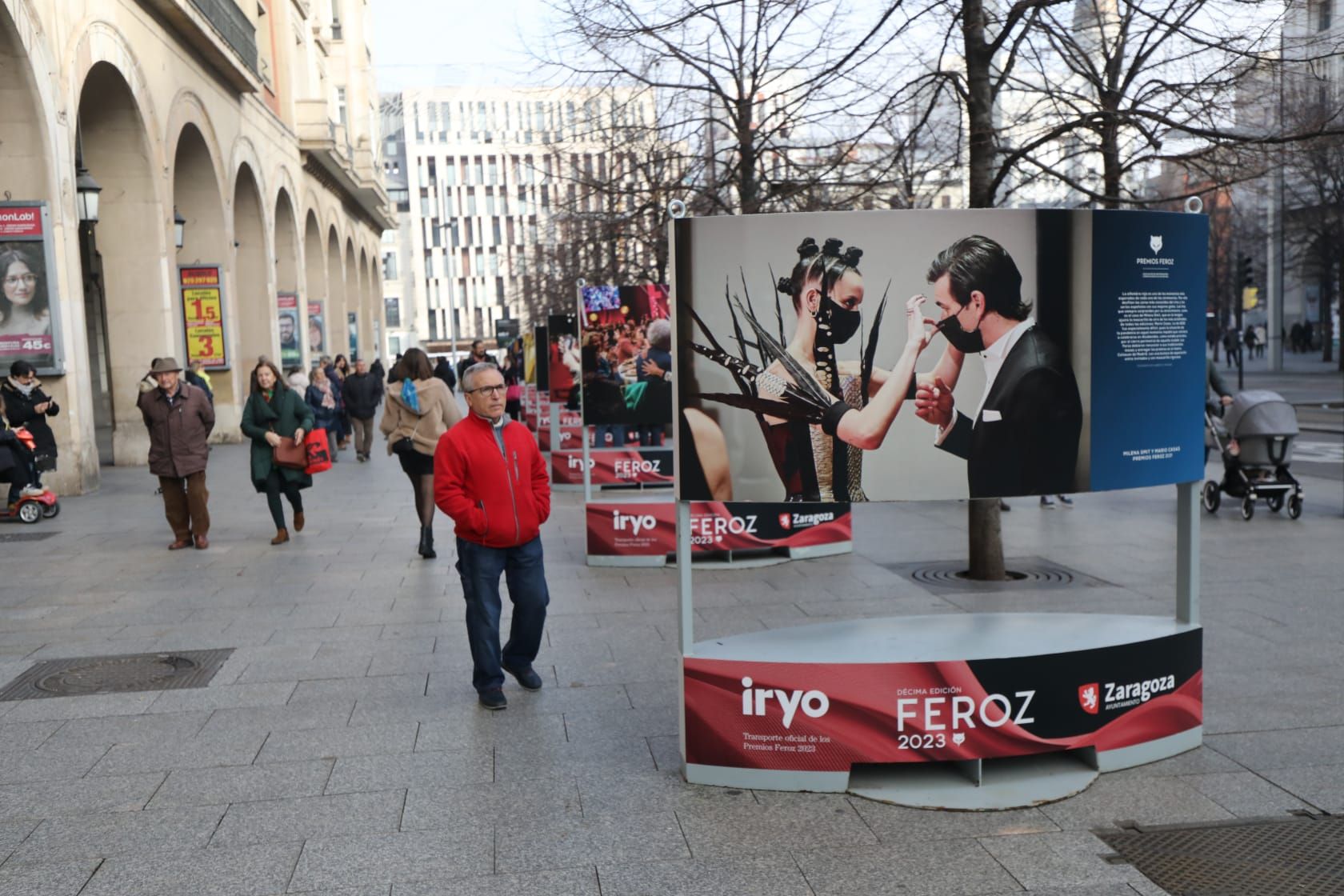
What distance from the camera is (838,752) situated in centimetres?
537

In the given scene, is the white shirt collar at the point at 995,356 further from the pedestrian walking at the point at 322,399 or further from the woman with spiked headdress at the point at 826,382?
the pedestrian walking at the point at 322,399

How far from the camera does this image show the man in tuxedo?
17.4 ft

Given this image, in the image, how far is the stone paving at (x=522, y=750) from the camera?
4641 mm

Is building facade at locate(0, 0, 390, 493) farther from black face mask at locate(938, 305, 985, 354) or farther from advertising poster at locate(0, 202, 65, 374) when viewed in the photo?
black face mask at locate(938, 305, 985, 354)

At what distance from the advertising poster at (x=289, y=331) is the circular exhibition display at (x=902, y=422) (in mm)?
29577

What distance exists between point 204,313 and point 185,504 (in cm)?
1413

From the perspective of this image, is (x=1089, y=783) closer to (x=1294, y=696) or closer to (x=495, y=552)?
(x=1294, y=696)

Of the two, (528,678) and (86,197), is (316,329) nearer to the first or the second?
(86,197)

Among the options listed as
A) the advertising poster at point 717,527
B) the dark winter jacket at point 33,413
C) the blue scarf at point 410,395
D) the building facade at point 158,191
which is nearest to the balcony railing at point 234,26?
the building facade at point 158,191

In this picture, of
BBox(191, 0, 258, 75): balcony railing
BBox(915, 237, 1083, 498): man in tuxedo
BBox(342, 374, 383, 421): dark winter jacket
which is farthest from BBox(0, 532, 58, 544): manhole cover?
BBox(191, 0, 258, 75): balcony railing

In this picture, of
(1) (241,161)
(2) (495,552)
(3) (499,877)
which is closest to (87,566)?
(2) (495,552)

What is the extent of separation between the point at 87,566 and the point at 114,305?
1143 cm

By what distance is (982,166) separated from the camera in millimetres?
10078

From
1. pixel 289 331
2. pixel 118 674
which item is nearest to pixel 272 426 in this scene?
pixel 118 674
